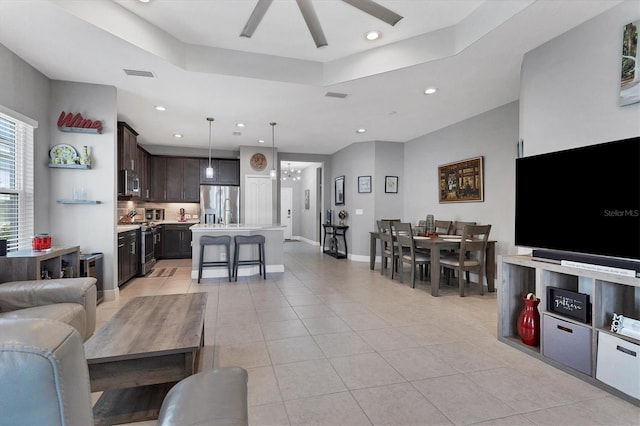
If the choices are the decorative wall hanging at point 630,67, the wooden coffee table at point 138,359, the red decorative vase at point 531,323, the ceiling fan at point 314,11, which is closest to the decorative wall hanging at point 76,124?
the ceiling fan at point 314,11

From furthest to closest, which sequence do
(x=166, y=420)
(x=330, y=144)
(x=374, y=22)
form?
(x=330, y=144) → (x=374, y=22) → (x=166, y=420)

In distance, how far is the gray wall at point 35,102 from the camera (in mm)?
3051

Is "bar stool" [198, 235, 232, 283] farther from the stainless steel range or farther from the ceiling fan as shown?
the ceiling fan

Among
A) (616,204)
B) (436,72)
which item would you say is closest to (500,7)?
(436,72)

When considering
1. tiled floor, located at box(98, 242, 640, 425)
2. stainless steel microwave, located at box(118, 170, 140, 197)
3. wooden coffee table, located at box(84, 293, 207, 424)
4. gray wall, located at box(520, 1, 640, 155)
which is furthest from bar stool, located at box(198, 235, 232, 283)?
gray wall, located at box(520, 1, 640, 155)

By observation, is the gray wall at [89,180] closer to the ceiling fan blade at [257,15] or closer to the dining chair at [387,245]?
the ceiling fan blade at [257,15]

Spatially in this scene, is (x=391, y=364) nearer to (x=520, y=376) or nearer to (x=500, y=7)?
(x=520, y=376)

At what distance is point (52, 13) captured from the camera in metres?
2.51

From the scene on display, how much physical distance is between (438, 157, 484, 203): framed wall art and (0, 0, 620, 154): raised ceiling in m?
0.83

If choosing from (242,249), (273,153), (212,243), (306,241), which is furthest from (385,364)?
(306,241)

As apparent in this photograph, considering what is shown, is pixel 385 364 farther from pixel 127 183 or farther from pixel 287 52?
pixel 127 183

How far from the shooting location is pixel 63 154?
12.3ft

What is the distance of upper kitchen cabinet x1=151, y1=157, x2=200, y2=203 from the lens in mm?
7660

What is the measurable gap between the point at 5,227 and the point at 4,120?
105 centimetres
